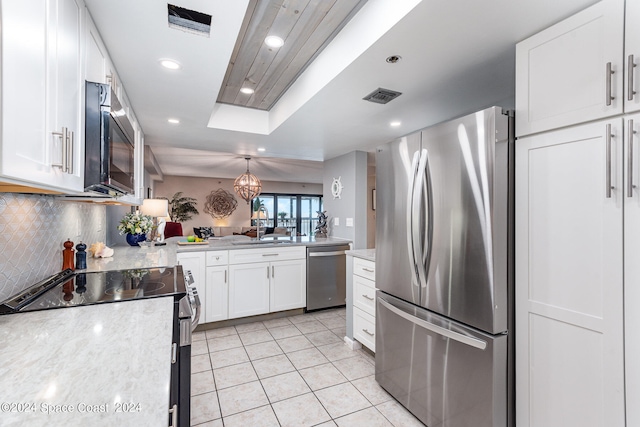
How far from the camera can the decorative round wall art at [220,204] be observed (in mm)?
9156

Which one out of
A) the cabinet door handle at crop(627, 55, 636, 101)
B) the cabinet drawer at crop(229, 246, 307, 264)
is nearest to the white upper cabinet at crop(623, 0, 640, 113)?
the cabinet door handle at crop(627, 55, 636, 101)

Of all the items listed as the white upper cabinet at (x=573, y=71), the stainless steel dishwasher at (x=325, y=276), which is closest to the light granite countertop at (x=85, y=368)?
the white upper cabinet at (x=573, y=71)

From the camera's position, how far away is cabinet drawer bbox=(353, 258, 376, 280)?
2.49m

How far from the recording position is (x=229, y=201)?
9414 millimetres

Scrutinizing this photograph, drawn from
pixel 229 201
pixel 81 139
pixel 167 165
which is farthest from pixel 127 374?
pixel 229 201

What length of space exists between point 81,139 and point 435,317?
75.6 inches

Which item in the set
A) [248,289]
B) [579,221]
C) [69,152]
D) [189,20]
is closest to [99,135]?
[69,152]

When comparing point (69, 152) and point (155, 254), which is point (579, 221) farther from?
point (155, 254)

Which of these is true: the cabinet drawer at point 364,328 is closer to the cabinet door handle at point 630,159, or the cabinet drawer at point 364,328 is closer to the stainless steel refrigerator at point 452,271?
the stainless steel refrigerator at point 452,271

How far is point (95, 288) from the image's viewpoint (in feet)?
5.18

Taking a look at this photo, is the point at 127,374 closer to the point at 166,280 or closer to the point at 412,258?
the point at 166,280

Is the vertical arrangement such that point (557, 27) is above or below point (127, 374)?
above

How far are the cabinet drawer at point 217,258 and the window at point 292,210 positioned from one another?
6717 mm

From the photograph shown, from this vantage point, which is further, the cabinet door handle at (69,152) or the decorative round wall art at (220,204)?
the decorative round wall art at (220,204)
